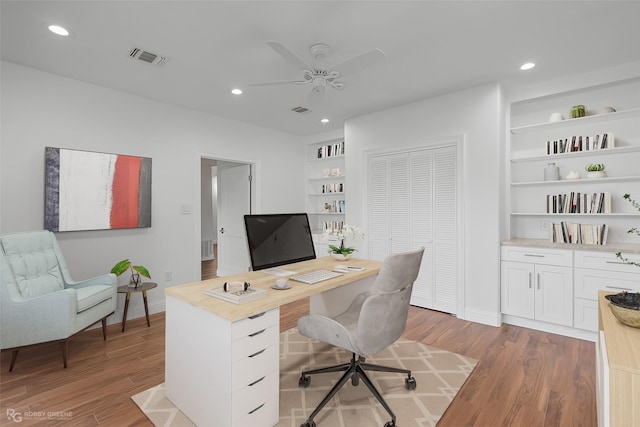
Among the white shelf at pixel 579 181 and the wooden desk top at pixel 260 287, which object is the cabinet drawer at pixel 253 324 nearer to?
the wooden desk top at pixel 260 287

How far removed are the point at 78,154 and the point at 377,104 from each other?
3.40 m

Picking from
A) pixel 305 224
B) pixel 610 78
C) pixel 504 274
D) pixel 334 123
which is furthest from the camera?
pixel 334 123

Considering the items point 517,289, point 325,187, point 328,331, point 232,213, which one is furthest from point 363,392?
point 232,213

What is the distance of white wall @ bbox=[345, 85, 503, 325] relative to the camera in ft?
10.9

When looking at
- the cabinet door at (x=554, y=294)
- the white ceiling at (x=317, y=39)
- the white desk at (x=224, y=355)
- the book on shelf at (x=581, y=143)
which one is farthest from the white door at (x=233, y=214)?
the book on shelf at (x=581, y=143)

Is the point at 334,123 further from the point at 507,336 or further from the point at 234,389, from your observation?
the point at 234,389

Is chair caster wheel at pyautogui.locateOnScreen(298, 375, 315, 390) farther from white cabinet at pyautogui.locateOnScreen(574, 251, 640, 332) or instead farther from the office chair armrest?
white cabinet at pyautogui.locateOnScreen(574, 251, 640, 332)

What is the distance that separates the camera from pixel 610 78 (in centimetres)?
296

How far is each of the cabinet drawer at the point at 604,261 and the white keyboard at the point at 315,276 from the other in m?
2.41

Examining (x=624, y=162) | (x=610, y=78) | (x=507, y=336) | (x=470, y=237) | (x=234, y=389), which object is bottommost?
(x=507, y=336)

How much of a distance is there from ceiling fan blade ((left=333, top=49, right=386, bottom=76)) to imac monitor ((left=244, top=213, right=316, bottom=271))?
116 cm

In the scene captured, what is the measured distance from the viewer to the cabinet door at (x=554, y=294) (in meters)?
2.98

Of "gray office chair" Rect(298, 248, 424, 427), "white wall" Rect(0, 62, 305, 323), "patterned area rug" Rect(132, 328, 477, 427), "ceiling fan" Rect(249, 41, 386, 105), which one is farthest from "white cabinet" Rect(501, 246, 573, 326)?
"white wall" Rect(0, 62, 305, 323)

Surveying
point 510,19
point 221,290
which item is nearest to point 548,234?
point 510,19
